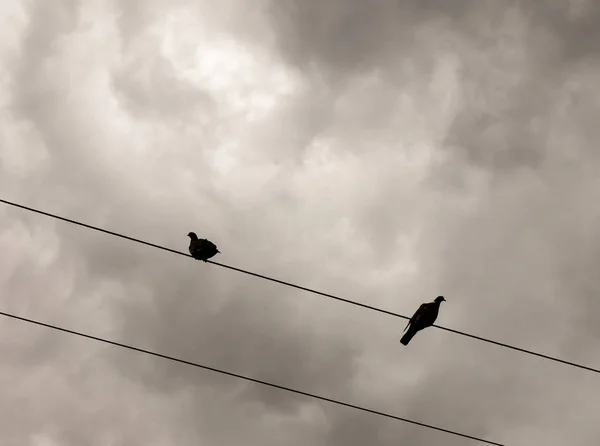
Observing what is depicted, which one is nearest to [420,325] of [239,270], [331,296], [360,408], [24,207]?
[360,408]

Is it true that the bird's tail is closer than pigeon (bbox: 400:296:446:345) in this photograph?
No

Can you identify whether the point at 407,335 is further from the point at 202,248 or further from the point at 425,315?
the point at 202,248

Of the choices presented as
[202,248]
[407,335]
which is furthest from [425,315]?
[202,248]

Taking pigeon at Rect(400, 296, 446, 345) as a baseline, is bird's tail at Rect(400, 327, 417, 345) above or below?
below

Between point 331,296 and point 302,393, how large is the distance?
235cm

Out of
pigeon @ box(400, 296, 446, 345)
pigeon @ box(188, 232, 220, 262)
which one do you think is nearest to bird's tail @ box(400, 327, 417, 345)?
pigeon @ box(400, 296, 446, 345)

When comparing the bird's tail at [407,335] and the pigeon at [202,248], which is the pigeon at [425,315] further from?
the pigeon at [202,248]

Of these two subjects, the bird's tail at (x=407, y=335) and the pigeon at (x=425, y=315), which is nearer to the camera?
the pigeon at (x=425, y=315)

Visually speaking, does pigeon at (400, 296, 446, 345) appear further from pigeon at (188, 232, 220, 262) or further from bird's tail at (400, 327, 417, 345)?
pigeon at (188, 232, 220, 262)

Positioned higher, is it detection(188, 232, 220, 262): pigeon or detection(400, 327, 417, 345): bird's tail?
detection(188, 232, 220, 262): pigeon

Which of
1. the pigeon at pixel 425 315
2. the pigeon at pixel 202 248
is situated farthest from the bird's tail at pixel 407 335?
the pigeon at pixel 202 248

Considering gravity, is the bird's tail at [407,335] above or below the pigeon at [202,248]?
below

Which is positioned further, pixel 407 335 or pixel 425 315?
pixel 407 335

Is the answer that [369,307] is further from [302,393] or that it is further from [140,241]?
[140,241]
